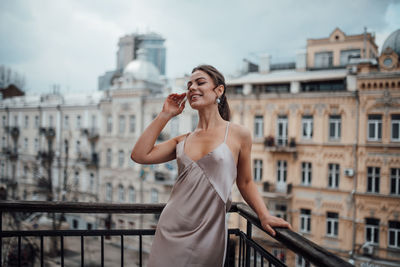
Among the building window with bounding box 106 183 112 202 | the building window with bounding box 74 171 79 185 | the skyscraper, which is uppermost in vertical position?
the skyscraper

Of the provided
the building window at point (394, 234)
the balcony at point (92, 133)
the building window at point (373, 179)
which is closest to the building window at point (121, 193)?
the balcony at point (92, 133)

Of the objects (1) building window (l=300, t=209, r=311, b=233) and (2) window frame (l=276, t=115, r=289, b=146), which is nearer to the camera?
(1) building window (l=300, t=209, r=311, b=233)

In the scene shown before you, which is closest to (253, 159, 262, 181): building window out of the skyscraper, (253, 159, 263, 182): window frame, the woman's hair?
(253, 159, 263, 182): window frame

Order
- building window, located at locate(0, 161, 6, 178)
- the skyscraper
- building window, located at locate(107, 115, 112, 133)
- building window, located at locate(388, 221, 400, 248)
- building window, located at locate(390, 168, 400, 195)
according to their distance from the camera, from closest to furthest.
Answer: building window, located at locate(388, 221, 400, 248) → building window, located at locate(390, 168, 400, 195) → building window, located at locate(107, 115, 112, 133) → building window, located at locate(0, 161, 6, 178) → the skyscraper

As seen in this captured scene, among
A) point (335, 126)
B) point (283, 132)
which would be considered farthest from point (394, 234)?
point (283, 132)

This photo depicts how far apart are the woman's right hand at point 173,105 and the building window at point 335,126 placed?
30.5 ft

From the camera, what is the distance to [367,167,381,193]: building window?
30.7 feet

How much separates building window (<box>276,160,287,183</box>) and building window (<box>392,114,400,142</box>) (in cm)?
318

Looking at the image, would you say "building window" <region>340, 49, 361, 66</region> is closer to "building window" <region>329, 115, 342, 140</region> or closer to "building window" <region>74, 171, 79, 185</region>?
"building window" <region>329, 115, 342, 140</region>

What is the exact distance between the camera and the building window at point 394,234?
8.93 metres

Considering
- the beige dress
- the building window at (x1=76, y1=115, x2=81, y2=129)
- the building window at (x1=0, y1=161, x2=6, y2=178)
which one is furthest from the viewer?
the building window at (x1=0, y1=161, x2=6, y2=178)

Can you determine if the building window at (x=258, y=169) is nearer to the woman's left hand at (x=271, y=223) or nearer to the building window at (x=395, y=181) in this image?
the building window at (x=395, y=181)

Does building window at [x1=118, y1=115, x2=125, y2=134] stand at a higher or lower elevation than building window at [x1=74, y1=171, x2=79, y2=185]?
higher

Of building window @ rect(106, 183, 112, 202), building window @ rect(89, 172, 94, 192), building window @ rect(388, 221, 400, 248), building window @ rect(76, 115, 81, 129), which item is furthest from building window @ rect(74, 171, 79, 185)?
building window @ rect(388, 221, 400, 248)
